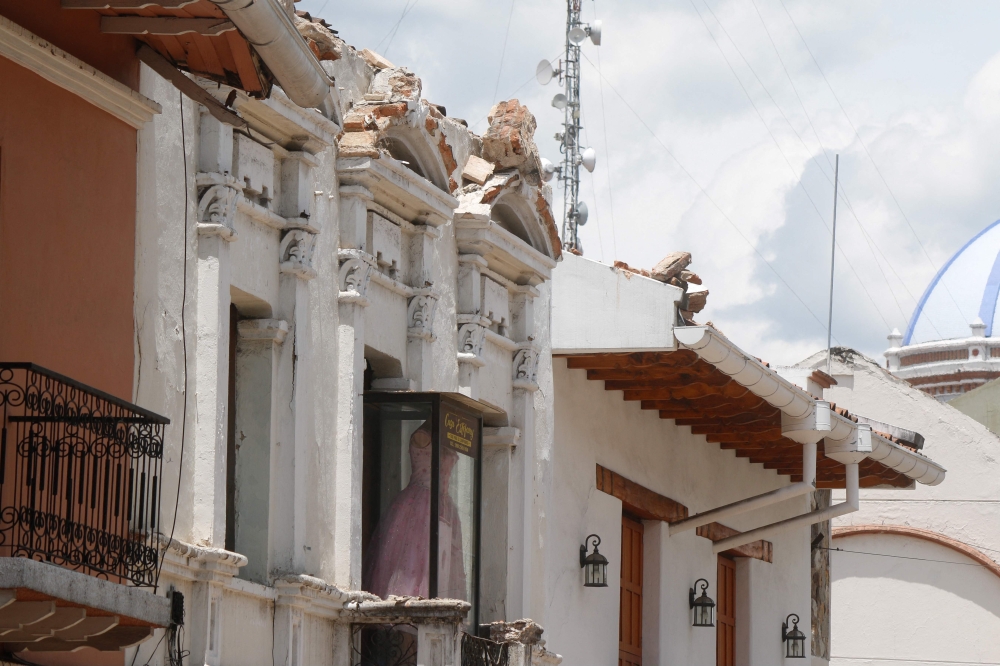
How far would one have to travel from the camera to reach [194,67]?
10734 millimetres

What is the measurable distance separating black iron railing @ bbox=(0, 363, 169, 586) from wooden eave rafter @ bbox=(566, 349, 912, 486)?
7952 mm

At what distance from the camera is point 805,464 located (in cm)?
1914

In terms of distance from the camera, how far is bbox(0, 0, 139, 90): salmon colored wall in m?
9.52

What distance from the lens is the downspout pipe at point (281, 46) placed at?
30.9 ft

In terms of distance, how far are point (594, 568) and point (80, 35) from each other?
8.30 metres

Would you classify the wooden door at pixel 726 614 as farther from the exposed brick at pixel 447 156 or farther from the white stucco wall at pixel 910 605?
the exposed brick at pixel 447 156

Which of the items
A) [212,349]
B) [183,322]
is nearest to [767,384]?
[212,349]

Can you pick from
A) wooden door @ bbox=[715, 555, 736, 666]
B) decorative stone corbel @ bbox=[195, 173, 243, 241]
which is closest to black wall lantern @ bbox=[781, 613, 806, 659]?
wooden door @ bbox=[715, 555, 736, 666]

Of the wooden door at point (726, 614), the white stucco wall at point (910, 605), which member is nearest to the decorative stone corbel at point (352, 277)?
the wooden door at point (726, 614)

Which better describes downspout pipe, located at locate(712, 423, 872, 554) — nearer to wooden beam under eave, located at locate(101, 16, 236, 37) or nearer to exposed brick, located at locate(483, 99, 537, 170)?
exposed brick, located at locate(483, 99, 537, 170)

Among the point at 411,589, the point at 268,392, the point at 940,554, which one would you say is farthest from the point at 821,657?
the point at 268,392

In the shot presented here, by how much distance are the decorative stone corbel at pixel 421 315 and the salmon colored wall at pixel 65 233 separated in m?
3.78

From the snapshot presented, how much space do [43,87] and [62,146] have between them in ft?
1.01

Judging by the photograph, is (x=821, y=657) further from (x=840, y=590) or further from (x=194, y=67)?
(x=194, y=67)
